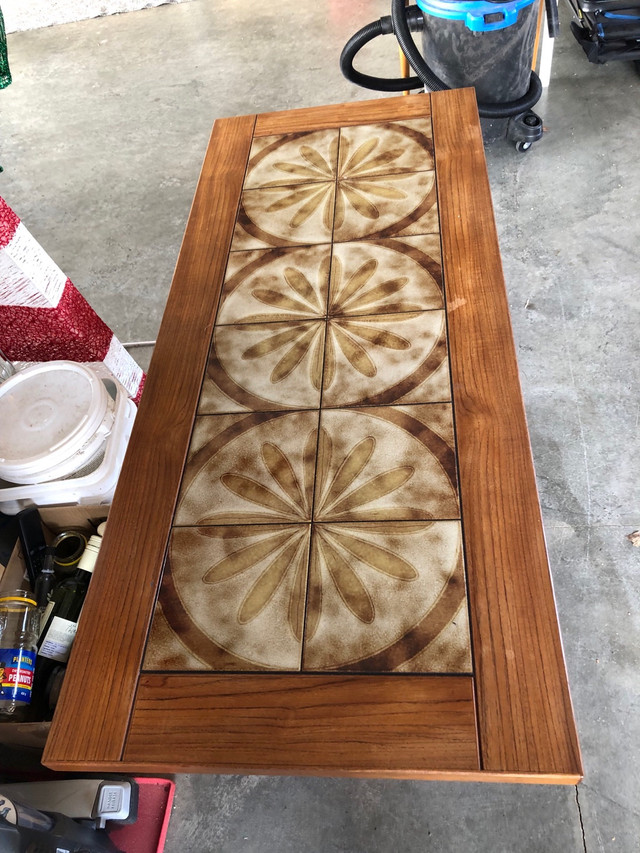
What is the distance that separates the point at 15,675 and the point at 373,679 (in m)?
0.90

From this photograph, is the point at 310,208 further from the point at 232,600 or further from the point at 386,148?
the point at 232,600

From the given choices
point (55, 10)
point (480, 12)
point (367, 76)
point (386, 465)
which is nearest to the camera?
point (386, 465)

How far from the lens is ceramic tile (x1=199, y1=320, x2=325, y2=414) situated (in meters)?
1.33

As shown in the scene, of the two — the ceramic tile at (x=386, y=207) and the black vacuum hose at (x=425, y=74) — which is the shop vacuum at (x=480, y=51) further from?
the ceramic tile at (x=386, y=207)

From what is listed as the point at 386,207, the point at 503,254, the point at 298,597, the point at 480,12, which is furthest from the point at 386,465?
the point at 480,12

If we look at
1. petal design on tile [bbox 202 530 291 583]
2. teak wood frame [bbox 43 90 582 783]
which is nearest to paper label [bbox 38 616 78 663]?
teak wood frame [bbox 43 90 582 783]

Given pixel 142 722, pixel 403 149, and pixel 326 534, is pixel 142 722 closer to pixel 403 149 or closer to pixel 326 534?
pixel 326 534

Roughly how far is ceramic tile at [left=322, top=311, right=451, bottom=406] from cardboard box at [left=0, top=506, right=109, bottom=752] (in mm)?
737

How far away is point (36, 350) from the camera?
6.31 ft

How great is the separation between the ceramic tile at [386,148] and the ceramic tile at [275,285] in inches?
13.1

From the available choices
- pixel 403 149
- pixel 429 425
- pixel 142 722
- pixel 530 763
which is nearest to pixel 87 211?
pixel 403 149

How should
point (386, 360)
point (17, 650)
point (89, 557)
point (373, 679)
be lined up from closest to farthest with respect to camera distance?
point (373, 679) < point (386, 360) < point (17, 650) < point (89, 557)

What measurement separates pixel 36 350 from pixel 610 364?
1.82m

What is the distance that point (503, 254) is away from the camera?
100 inches
